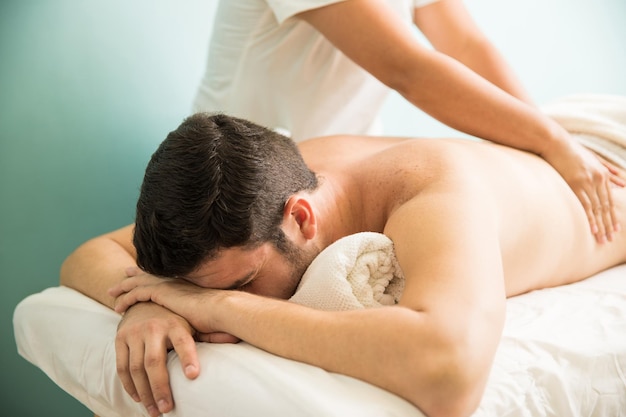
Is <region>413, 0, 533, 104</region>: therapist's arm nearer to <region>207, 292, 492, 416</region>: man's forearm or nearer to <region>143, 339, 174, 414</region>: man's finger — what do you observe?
<region>207, 292, 492, 416</region>: man's forearm

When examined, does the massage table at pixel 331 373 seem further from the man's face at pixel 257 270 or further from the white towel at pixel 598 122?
the white towel at pixel 598 122

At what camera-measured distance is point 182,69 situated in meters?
2.12

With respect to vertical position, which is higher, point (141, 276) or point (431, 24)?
point (431, 24)

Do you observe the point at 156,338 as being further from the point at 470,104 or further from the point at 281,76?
the point at 281,76

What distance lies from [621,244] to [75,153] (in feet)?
4.55

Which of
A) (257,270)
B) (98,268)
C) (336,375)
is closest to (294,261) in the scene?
(257,270)

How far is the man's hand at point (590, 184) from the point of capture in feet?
4.67

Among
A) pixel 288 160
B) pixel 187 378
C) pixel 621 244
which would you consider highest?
pixel 288 160

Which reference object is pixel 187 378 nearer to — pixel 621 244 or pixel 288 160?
pixel 288 160

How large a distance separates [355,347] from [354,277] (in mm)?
173

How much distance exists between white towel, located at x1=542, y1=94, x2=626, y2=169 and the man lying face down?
6.7 inches

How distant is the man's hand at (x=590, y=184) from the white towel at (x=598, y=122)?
0.16 metres

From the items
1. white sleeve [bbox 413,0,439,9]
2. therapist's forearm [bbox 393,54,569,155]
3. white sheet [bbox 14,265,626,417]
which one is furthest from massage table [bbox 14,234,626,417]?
white sleeve [bbox 413,0,439,9]

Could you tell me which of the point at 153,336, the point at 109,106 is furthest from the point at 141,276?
the point at 109,106
